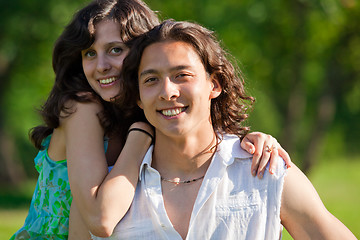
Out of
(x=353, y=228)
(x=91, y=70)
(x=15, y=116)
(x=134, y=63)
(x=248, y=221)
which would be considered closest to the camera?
(x=248, y=221)

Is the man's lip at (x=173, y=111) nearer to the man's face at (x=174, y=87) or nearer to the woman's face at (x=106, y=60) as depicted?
the man's face at (x=174, y=87)

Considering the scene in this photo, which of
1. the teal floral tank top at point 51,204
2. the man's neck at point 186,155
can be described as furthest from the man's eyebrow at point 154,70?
the teal floral tank top at point 51,204

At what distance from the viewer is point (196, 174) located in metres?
3.14

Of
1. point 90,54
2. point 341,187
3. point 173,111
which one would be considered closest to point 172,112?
point 173,111

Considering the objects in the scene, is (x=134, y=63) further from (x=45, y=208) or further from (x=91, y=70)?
(x=45, y=208)

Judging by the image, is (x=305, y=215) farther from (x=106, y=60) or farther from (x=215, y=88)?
(x=106, y=60)

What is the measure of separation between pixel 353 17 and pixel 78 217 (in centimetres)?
1169

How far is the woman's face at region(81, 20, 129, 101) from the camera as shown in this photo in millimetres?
3561

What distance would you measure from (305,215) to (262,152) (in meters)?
0.41

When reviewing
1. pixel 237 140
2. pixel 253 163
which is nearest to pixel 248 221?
pixel 253 163

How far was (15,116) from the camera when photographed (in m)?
24.0

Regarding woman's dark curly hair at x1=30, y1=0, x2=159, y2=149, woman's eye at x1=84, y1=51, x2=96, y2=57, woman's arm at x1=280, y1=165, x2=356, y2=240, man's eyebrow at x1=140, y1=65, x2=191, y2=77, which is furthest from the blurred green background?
man's eyebrow at x1=140, y1=65, x2=191, y2=77

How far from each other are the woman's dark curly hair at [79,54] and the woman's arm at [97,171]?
11 cm

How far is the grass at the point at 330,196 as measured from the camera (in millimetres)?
9270
